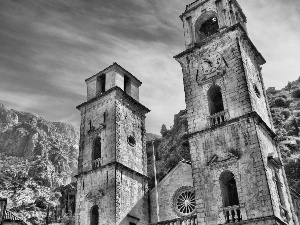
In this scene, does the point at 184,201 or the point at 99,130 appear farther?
the point at 99,130

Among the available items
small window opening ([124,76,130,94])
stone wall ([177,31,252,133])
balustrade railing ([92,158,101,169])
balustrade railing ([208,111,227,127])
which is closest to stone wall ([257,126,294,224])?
stone wall ([177,31,252,133])

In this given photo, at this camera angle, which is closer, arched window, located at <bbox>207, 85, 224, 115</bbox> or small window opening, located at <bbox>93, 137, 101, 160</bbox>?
arched window, located at <bbox>207, 85, 224, 115</bbox>

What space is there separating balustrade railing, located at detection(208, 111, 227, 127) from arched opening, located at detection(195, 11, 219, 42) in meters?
5.41

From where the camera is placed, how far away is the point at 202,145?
55.7 ft

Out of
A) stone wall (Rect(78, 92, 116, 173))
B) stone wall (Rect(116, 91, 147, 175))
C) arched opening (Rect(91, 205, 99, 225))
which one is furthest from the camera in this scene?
stone wall (Rect(116, 91, 147, 175))

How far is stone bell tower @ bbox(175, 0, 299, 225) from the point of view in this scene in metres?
14.8

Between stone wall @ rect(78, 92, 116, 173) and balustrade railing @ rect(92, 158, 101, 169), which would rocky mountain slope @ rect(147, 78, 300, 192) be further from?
balustrade railing @ rect(92, 158, 101, 169)

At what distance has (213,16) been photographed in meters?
21.0

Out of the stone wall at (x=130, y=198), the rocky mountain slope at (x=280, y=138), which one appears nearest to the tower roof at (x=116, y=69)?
the stone wall at (x=130, y=198)

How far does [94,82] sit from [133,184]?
26.4ft

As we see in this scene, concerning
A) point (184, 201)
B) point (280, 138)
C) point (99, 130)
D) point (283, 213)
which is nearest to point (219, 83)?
point (283, 213)

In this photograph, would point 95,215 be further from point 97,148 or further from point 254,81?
point 254,81

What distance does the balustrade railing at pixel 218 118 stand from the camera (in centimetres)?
1697

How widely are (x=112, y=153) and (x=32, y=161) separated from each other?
103593 mm
